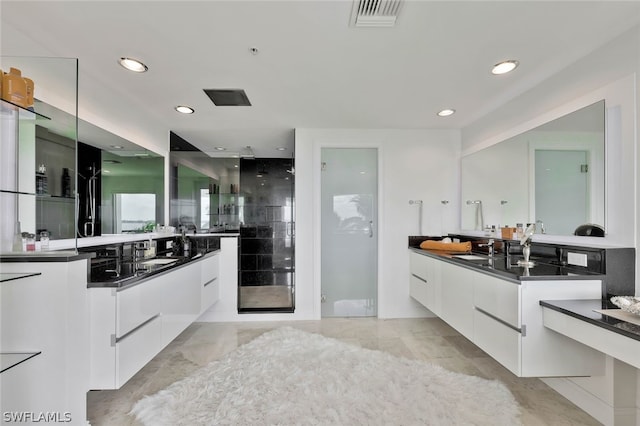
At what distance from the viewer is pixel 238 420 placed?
1814 millimetres

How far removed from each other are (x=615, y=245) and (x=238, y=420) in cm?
245

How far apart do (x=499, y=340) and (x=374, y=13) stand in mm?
2088

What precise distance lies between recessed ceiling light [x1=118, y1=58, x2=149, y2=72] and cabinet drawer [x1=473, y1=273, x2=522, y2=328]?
9.22ft

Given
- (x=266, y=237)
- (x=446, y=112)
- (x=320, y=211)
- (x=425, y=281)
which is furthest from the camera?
(x=266, y=237)

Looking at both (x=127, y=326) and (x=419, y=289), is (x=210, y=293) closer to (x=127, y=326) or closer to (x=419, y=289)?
(x=127, y=326)

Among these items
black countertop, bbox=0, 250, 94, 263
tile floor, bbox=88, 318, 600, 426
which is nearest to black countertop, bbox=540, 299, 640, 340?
tile floor, bbox=88, 318, 600, 426

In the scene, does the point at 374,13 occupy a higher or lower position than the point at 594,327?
higher

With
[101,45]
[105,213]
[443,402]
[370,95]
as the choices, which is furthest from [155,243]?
[443,402]

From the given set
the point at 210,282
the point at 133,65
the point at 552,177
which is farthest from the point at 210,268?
the point at 552,177

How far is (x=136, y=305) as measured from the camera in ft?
6.27

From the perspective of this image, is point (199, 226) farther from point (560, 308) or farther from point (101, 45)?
point (560, 308)

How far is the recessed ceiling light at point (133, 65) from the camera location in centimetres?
205

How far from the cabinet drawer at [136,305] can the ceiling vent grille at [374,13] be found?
79.9 inches

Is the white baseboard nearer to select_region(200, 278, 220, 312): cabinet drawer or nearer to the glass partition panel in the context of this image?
select_region(200, 278, 220, 312): cabinet drawer
